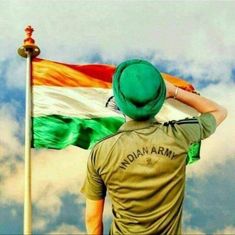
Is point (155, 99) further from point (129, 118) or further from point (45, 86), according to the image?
point (45, 86)

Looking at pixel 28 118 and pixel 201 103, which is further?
pixel 28 118

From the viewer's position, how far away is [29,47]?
35.2 ft

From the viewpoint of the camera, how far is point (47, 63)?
1108 centimetres

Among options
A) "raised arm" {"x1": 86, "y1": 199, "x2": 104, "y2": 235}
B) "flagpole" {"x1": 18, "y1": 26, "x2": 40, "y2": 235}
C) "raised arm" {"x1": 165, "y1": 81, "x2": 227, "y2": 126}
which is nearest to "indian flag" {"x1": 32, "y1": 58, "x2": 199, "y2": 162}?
"flagpole" {"x1": 18, "y1": 26, "x2": 40, "y2": 235}

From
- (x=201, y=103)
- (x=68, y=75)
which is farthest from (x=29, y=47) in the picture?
(x=201, y=103)

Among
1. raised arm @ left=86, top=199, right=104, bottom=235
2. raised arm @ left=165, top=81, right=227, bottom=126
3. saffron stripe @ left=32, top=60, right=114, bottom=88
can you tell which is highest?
saffron stripe @ left=32, top=60, right=114, bottom=88

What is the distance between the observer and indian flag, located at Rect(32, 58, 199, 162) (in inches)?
410

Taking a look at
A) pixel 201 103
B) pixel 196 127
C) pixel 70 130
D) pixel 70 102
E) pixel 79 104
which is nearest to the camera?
pixel 196 127

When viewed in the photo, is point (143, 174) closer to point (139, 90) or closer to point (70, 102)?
point (139, 90)

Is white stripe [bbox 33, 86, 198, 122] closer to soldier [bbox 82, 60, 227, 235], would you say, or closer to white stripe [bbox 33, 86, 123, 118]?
white stripe [bbox 33, 86, 123, 118]

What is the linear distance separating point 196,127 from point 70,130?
6807 mm

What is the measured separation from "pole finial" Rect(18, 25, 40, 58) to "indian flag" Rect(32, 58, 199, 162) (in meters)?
0.24

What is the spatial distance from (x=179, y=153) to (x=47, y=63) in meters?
7.78

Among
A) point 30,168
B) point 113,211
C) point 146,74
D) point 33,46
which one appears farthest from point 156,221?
point 33,46
